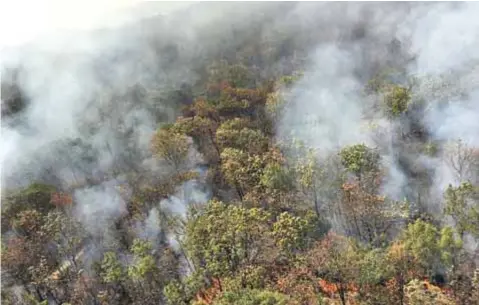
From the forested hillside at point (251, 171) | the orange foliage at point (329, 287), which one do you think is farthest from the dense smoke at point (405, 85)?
the orange foliage at point (329, 287)

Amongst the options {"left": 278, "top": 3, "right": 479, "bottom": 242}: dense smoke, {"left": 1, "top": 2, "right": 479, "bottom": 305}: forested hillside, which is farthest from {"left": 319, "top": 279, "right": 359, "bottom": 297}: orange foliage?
{"left": 278, "top": 3, "right": 479, "bottom": 242}: dense smoke

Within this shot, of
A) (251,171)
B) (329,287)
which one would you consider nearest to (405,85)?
(251,171)

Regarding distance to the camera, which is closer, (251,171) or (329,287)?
(329,287)

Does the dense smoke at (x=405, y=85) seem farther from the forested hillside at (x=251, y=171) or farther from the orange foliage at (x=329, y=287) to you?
the orange foliage at (x=329, y=287)

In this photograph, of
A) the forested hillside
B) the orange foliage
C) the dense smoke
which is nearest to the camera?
the forested hillside

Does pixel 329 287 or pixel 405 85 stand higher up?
pixel 405 85

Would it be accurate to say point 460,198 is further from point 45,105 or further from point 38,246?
point 45,105

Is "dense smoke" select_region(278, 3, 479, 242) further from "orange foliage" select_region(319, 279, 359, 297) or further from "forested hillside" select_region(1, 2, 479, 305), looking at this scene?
"orange foliage" select_region(319, 279, 359, 297)

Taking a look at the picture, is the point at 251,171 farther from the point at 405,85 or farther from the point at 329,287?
the point at 405,85

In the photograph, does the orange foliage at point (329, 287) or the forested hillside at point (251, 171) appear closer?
the forested hillside at point (251, 171)
